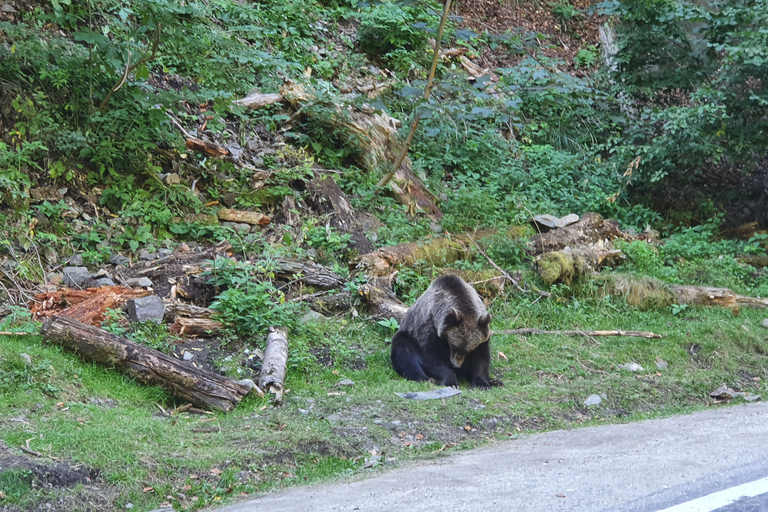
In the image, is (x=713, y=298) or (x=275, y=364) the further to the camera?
(x=713, y=298)

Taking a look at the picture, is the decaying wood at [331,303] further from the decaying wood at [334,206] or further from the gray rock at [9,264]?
the gray rock at [9,264]

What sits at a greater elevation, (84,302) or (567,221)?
(567,221)

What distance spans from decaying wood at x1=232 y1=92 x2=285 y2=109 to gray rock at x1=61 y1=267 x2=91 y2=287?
505cm

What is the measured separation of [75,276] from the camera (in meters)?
8.64

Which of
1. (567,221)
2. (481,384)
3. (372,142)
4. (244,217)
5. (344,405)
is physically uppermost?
(372,142)

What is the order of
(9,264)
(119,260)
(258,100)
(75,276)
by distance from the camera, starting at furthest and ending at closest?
(258,100), (119,260), (75,276), (9,264)

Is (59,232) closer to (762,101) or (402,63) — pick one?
(402,63)

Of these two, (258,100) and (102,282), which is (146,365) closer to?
(102,282)

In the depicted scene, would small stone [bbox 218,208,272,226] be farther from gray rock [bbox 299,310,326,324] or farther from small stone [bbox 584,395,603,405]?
small stone [bbox 584,395,603,405]

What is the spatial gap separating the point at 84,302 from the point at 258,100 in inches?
244

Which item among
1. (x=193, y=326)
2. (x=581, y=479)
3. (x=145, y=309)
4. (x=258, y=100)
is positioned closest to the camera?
(x=581, y=479)

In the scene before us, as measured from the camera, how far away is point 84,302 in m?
7.78

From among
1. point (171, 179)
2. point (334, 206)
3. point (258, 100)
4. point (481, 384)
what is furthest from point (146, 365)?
point (258, 100)

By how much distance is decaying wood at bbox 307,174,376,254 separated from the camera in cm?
1116
